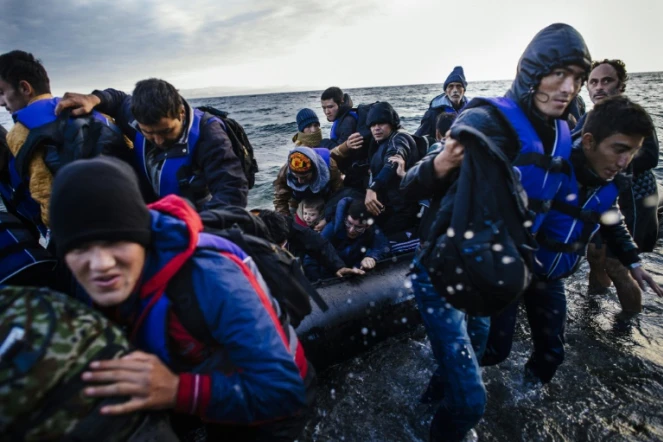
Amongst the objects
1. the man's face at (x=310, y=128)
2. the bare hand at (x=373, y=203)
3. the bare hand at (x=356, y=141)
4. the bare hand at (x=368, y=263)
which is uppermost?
the man's face at (x=310, y=128)

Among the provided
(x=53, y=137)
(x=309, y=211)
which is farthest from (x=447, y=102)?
(x=53, y=137)

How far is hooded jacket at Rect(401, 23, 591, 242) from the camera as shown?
84.4 inches

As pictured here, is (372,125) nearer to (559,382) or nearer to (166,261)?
(559,382)

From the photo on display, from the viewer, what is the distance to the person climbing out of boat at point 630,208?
10.9ft

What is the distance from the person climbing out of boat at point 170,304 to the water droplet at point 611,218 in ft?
8.01

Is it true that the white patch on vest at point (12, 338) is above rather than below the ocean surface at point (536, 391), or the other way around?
above

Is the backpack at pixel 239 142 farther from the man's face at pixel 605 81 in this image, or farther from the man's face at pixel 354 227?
the man's face at pixel 605 81

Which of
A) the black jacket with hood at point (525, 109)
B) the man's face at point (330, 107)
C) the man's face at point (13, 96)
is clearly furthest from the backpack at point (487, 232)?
the man's face at point (330, 107)

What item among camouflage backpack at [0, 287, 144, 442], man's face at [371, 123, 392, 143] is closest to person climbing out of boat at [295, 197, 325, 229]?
man's face at [371, 123, 392, 143]

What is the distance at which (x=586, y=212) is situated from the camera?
93.8 inches

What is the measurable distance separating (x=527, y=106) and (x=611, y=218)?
110 cm

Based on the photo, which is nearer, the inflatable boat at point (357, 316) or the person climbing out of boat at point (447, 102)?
the inflatable boat at point (357, 316)

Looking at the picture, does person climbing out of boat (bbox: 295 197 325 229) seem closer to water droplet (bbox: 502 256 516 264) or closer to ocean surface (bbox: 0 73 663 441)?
ocean surface (bbox: 0 73 663 441)

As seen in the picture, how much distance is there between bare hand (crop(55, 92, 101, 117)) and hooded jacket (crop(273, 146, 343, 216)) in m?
2.25
